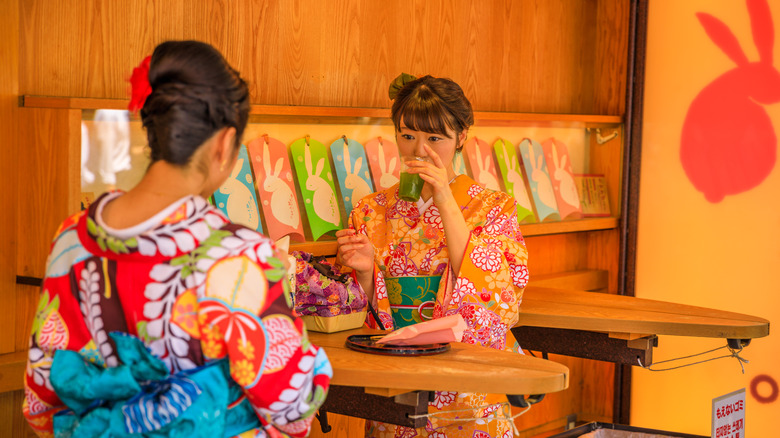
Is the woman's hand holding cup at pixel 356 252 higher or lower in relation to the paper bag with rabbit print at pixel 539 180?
lower

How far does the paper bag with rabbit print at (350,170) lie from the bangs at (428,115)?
22.3 inches

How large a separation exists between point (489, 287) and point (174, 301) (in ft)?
4.10

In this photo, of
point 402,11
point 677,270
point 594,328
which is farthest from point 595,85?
point 594,328

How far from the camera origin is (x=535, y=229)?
148 inches

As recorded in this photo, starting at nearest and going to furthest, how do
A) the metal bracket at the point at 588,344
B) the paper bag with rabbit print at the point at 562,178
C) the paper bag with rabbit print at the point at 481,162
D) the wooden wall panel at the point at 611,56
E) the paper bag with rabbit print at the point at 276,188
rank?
the paper bag with rabbit print at the point at 276,188 < the metal bracket at the point at 588,344 < the paper bag with rabbit print at the point at 481,162 < the paper bag with rabbit print at the point at 562,178 < the wooden wall panel at the point at 611,56

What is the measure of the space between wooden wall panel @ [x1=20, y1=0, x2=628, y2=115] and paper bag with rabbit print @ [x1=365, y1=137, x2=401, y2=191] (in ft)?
0.67

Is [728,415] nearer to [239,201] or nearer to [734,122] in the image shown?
[734,122]

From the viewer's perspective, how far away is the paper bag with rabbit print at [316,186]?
2.98m

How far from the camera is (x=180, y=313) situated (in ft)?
4.65

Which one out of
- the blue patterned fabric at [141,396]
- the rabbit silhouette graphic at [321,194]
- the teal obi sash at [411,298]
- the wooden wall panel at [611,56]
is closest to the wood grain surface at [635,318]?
the teal obi sash at [411,298]

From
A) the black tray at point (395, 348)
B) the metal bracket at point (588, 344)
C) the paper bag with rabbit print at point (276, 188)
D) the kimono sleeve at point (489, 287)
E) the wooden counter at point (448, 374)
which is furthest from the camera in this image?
the metal bracket at point (588, 344)

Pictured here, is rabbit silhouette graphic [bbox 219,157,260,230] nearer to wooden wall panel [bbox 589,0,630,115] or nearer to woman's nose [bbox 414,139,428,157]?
woman's nose [bbox 414,139,428,157]

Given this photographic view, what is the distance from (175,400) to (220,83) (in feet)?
1.78

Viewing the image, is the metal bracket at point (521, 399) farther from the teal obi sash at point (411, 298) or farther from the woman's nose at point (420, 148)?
the woman's nose at point (420, 148)
